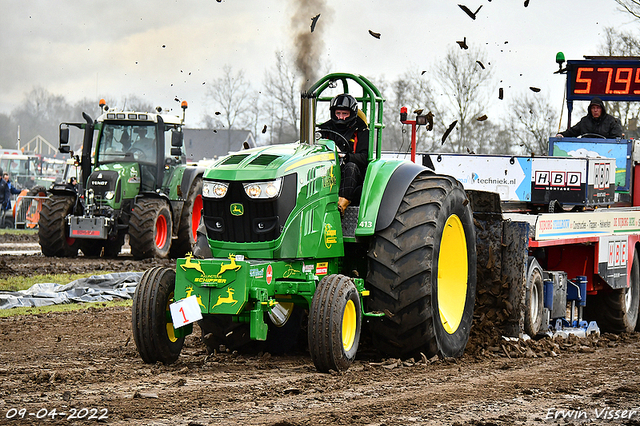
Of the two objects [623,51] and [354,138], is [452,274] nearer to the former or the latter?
[354,138]

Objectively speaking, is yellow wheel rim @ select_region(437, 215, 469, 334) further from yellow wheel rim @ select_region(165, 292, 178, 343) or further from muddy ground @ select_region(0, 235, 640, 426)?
yellow wheel rim @ select_region(165, 292, 178, 343)

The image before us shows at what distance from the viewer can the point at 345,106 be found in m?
7.47

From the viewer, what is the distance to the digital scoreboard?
13617mm

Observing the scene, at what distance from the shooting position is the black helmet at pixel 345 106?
7.47 m

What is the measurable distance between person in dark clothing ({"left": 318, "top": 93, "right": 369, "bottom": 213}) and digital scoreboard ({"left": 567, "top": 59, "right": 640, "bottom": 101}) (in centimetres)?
737

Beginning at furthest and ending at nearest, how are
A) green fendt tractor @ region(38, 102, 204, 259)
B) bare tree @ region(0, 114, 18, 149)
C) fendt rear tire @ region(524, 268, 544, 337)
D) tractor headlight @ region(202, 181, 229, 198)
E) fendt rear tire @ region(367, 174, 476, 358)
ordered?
bare tree @ region(0, 114, 18, 149) < green fendt tractor @ region(38, 102, 204, 259) < fendt rear tire @ region(524, 268, 544, 337) < fendt rear tire @ region(367, 174, 476, 358) < tractor headlight @ region(202, 181, 229, 198)

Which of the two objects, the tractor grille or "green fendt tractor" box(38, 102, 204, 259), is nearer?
the tractor grille

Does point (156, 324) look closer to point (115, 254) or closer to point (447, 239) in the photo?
point (447, 239)

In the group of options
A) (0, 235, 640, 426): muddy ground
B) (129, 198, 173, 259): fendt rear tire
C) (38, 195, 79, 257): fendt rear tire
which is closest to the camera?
(0, 235, 640, 426): muddy ground

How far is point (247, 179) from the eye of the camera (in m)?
6.59

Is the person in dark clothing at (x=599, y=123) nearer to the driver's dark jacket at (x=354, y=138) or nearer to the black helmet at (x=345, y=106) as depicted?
the driver's dark jacket at (x=354, y=138)

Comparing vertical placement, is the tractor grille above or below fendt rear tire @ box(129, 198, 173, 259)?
above
